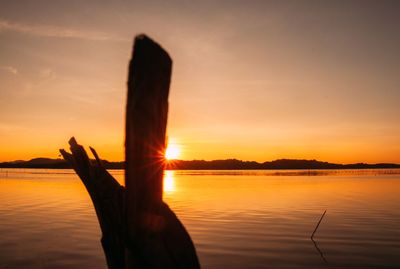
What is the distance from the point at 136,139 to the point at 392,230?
677 inches

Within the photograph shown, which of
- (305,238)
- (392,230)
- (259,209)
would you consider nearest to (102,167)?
(305,238)

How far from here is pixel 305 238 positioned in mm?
15359

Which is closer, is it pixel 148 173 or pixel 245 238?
pixel 148 173

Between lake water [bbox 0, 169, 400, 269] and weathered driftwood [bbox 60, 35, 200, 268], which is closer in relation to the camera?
weathered driftwood [bbox 60, 35, 200, 268]

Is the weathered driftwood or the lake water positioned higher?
the weathered driftwood

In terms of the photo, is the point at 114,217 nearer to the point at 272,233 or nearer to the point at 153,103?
the point at 153,103

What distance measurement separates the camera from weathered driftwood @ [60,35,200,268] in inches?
147

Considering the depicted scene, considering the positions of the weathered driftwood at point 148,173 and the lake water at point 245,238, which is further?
the lake water at point 245,238

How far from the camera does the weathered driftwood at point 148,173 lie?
373 centimetres

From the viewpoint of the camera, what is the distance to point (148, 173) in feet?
12.4

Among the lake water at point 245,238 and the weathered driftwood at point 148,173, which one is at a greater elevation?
the weathered driftwood at point 148,173

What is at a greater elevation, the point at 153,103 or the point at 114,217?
the point at 153,103

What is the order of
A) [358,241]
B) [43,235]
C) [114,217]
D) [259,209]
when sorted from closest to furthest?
[114,217] → [358,241] → [43,235] → [259,209]

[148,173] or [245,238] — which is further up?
[148,173]
